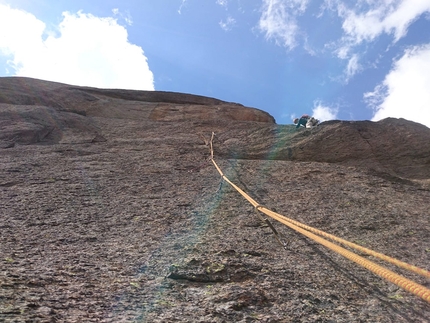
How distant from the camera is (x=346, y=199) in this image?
6582 mm

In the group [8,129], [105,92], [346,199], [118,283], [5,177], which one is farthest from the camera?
[105,92]

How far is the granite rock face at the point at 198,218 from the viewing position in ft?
11.1

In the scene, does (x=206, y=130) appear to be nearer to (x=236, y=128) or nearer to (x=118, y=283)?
(x=236, y=128)

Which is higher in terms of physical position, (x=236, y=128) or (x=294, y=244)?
(x=236, y=128)

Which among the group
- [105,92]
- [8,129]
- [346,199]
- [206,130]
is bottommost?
[346,199]

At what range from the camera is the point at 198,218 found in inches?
226

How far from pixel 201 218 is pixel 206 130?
6524 millimetres

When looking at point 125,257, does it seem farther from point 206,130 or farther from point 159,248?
point 206,130

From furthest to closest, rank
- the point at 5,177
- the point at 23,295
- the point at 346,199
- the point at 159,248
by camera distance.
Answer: the point at 5,177
the point at 346,199
the point at 159,248
the point at 23,295

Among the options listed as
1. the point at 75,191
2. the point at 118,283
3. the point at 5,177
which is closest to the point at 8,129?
the point at 5,177

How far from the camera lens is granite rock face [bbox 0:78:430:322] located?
338 cm

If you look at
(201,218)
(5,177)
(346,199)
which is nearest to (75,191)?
(5,177)

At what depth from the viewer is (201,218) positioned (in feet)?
18.9

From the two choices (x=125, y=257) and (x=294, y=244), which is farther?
(x=294, y=244)
